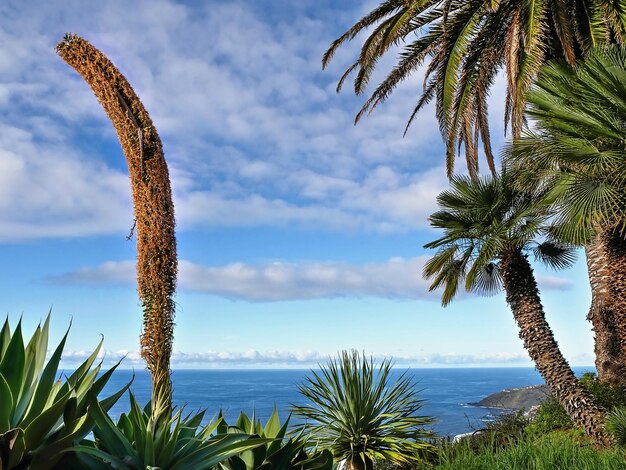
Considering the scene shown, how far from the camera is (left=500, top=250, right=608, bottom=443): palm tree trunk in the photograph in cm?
1316

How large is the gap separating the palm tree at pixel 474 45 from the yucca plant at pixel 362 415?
23.3ft

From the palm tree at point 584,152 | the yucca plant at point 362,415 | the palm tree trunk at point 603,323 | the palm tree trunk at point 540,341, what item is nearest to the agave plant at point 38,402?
the yucca plant at point 362,415

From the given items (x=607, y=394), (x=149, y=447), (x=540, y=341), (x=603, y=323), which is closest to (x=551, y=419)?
(x=607, y=394)

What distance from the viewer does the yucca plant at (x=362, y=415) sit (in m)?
8.65

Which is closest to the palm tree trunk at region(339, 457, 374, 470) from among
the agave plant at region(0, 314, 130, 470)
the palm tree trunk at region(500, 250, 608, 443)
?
the agave plant at region(0, 314, 130, 470)

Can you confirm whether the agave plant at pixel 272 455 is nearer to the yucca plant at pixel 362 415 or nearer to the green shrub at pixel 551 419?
the yucca plant at pixel 362 415

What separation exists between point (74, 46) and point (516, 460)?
23.6ft

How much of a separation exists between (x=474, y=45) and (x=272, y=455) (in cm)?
1388

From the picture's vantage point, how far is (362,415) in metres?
8.76

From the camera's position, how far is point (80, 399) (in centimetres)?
340

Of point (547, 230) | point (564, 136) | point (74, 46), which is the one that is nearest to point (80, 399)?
point (74, 46)

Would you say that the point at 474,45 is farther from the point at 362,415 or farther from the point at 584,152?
the point at 362,415

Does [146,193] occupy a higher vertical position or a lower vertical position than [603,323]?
higher

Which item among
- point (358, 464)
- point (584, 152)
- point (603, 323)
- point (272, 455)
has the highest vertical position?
point (584, 152)
